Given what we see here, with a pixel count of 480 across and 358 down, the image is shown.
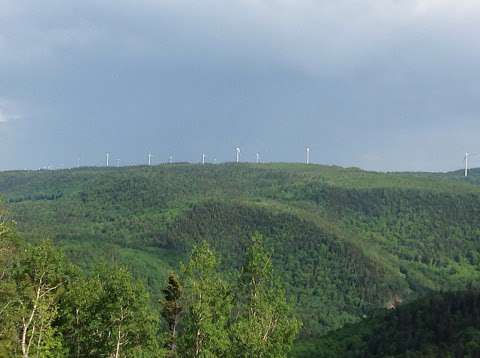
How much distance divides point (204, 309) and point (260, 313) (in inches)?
243

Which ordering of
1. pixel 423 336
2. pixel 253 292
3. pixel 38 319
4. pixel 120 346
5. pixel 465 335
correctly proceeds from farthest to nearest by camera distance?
pixel 423 336 < pixel 465 335 < pixel 253 292 < pixel 120 346 < pixel 38 319

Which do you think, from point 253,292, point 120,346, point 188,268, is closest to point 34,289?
point 120,346

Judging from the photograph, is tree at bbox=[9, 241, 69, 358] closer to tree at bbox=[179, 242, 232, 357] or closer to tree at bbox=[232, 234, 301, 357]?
tree at bbox=[179, 242, 232, 357]

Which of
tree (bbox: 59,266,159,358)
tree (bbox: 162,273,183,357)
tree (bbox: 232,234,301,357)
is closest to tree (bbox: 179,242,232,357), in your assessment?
tree (bbox: 232,234,301,357)

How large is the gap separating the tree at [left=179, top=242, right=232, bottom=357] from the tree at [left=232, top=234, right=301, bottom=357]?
4.95 ft

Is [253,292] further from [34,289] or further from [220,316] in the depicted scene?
[34,289]

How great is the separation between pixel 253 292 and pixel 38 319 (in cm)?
2166

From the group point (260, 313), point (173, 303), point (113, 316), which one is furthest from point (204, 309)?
point (173, 303)

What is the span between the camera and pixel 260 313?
74.1 m

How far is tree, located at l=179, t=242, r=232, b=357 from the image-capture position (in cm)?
7019

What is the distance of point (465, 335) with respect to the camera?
176 meters

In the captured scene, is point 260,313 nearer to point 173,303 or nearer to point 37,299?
point 173,303

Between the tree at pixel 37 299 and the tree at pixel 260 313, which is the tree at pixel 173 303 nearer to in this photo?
the tree at pixel 260 313

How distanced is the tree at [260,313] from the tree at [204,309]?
4.95 feet
